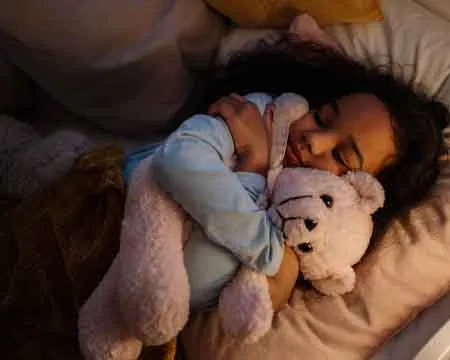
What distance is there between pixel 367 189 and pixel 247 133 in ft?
0.67

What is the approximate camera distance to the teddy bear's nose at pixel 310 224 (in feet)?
3.11

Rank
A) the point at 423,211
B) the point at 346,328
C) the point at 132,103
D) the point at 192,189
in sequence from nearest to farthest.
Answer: the point at 192,189, the point at 346,328, the point at 423,211, the point at 132,103

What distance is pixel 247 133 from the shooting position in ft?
3.51

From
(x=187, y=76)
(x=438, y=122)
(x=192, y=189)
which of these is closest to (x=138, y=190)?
(x=192, y=189)

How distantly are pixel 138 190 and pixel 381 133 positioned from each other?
0.41m

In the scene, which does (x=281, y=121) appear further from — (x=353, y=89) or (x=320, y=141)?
(x=353, y=89)

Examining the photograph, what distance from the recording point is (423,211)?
46.3 inches

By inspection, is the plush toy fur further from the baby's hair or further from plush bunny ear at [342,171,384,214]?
the baby's hair

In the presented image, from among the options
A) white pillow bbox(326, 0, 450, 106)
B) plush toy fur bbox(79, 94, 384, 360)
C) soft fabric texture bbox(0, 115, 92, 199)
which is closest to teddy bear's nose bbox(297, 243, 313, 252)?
plush toy fur bbox(79, 94, 384, 360)

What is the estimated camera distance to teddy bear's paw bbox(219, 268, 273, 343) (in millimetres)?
892

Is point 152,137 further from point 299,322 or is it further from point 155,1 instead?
point 299,322

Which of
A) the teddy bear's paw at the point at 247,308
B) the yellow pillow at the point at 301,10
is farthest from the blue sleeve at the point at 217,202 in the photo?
the yellow pillow at the point at 301,10

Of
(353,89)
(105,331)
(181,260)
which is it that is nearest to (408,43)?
(353,89)

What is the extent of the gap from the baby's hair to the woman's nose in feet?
0.41
